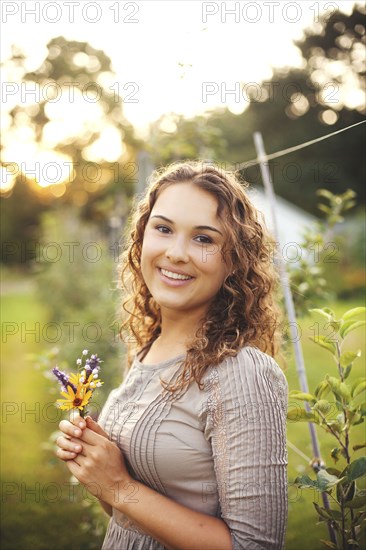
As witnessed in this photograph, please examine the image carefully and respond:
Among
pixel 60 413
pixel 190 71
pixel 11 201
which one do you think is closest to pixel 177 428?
pixel 190 71

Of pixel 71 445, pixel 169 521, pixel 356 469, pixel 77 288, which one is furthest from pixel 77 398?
pixel 77 288

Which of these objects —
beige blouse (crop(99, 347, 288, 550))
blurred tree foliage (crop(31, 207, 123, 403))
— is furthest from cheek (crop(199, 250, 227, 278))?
blurred tree foliage (crop(31, 207, 123, 403))

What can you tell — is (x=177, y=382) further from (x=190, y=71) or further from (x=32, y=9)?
(x=32, y=9)

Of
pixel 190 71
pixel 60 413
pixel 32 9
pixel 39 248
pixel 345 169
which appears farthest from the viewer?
pixel 345 169

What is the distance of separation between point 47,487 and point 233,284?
10.2 feet

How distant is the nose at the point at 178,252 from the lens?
1634 mm

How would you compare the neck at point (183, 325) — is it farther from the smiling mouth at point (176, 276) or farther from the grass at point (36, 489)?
the grass at point (36, 489)

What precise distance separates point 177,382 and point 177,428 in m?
0.13

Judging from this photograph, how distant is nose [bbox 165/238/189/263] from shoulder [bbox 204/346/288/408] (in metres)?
0.32

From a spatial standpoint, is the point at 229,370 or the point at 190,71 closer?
the point at 229,370

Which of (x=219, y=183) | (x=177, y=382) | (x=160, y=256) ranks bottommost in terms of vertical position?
(x=177, y=382)

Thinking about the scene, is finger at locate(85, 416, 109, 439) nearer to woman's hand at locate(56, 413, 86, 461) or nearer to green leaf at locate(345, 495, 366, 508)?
woman's hand at locate(56, 413, 86, 461)

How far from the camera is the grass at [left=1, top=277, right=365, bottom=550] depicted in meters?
3.48

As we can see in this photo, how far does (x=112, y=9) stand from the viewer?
350cm
